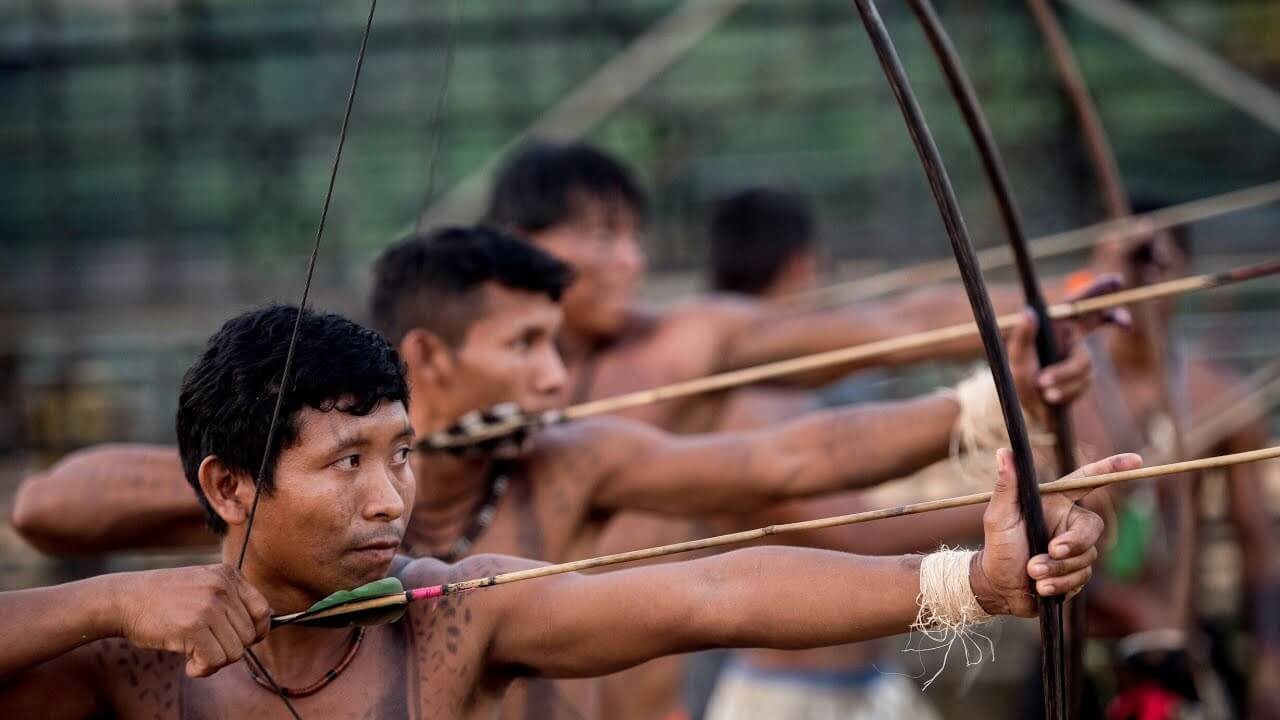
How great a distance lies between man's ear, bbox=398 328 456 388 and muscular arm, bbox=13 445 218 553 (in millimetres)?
532

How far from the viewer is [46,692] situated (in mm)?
2490

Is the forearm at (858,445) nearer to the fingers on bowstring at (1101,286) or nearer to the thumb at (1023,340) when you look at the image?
the thumb at (1023,340)

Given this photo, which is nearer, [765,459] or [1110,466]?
[1110,466]

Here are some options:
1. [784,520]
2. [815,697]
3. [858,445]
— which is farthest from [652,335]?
[815,697]

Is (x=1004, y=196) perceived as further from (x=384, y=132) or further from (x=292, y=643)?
(x=384, y=132)

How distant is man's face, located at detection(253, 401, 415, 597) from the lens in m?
2.45

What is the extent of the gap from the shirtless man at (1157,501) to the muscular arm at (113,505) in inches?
109

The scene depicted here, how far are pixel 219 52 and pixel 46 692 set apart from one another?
737 centimetres

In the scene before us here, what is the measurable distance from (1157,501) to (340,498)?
3.95m

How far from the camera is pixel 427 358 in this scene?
358 centimetres

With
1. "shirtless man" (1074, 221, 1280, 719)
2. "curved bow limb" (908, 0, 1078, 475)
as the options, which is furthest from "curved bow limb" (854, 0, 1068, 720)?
"shirtless man" (1074, 221, 1280, 719)

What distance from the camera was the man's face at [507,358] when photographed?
3.52m

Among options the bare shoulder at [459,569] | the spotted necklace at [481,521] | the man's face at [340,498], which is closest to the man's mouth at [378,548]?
the man's face at [340,498]

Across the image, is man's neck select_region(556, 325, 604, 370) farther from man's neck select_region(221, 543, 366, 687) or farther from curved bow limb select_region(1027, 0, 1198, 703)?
man's neck select_region(221, 543, 366, 687)
